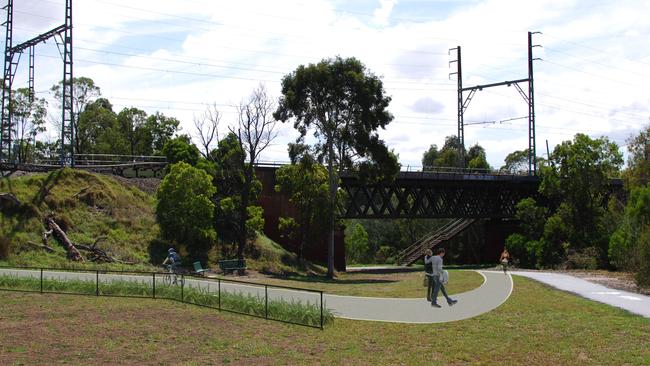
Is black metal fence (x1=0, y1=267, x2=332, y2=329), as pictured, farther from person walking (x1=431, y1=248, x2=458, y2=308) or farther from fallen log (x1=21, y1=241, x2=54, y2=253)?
fallen log (x1=21, y1=241, x2=54, y2=253)

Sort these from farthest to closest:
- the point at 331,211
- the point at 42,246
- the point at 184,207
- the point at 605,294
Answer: the point at 331,211
the point at 184,207
the point at 42,246
the point at 605,294

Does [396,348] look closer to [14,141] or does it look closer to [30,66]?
[30,66]

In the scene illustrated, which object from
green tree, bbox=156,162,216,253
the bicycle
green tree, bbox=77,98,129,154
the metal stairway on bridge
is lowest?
the metal stairway on bridge

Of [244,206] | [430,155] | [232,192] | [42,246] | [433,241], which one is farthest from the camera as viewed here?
[430,155]

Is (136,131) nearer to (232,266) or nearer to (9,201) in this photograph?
(9,201)

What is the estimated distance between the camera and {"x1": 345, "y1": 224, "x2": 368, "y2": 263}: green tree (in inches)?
3546

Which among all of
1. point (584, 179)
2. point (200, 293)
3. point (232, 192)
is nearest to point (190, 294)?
point (200, 293)

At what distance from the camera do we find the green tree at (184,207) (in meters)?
38.8

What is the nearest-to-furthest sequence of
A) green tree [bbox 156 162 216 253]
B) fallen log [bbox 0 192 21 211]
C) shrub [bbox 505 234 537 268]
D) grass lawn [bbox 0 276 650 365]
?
grass lawn [bbox 0 276 650 365], fallen log [bbox 0 192 21 211], green tree [bbox 156 162 216 253], shrub [bbox 505 234 537 268]

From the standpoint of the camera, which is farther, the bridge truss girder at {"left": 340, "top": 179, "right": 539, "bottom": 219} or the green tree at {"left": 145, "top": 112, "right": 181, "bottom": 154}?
the green tree at {"left": 145, "top": 112, "right": 181, "bottom": 154}

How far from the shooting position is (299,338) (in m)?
15.8

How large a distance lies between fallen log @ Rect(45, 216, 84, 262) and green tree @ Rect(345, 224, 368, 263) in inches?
2291

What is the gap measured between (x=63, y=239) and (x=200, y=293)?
1724cm

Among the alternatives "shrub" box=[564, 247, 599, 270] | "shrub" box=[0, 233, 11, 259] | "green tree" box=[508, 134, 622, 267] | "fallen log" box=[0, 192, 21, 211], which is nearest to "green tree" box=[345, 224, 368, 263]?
"green tree" box=[508, 134, 622, 267]
